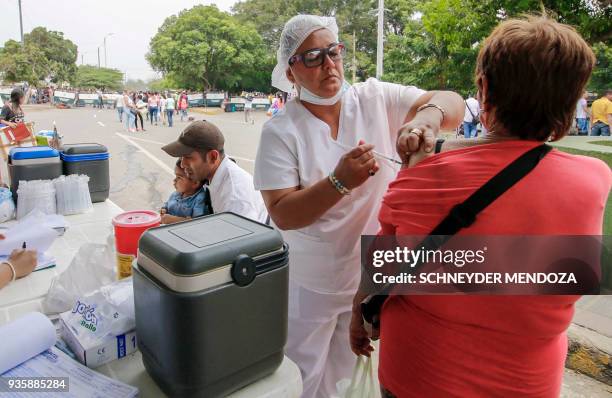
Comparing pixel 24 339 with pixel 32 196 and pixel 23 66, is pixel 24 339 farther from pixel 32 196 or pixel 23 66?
pixel 23 66

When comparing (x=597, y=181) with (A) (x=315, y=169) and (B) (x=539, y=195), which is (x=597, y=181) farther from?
(A) (x=315, y=169)

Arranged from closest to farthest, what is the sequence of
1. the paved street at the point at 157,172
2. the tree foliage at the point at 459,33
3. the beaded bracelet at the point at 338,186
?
the beaded bracelet at the point at 338,186 → the paved street at the point at 157,172 → the tree foliage at the point at 459,33

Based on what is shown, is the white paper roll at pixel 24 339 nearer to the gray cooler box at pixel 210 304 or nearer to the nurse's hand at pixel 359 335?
the gray cooler box at pixel 210 304

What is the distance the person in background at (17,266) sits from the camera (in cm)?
161

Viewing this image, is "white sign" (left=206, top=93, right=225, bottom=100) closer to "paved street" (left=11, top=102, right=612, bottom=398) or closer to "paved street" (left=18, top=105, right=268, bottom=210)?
"paved street" (left=11, top=102, right=612, bottom=398)

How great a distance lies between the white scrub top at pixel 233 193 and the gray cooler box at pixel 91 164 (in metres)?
1.08

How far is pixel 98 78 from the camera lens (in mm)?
59656

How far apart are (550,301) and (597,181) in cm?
27

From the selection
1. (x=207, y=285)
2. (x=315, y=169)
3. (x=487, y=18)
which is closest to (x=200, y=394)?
(x=207, y=285)

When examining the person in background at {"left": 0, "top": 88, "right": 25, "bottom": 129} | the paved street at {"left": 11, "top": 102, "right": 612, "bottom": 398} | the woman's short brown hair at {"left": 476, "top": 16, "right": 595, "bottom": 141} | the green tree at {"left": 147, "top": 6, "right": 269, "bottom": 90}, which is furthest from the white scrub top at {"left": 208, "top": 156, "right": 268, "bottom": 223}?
the green tree at {"left": 147, "top": 6, "right": 269, "bottom": 90}

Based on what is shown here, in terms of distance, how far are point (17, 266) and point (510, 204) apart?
5.50 ft

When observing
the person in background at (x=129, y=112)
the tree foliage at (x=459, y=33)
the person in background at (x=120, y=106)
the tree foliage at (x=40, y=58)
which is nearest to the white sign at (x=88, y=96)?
the tree foliage at (x=40, y=58)

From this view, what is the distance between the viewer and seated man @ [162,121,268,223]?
214 centimetres

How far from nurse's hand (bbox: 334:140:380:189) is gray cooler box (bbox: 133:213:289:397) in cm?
37
